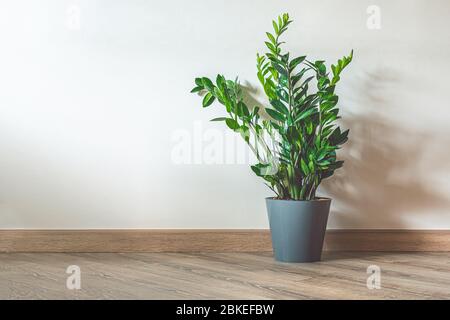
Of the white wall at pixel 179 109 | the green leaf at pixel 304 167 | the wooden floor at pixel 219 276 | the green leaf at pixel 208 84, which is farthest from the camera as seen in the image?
the white wall at pixel 179 109

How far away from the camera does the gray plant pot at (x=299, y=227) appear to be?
1741 mm

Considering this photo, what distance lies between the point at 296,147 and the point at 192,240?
506 millimetres

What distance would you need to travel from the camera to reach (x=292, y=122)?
176 centimetres

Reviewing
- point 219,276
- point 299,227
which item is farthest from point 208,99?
point 219,276

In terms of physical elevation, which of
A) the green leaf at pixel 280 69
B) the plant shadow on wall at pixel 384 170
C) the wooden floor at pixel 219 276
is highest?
the green leaf at pixel 280 69

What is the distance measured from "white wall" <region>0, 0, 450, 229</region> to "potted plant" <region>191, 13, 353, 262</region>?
0.18m

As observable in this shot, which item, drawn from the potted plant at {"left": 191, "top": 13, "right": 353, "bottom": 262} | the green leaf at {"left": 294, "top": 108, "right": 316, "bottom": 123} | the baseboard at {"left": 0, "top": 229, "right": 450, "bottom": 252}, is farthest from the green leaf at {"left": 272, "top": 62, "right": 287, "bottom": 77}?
the baseboard at {"left": 0, "top": 229, "right": 450, "bottom": 252}

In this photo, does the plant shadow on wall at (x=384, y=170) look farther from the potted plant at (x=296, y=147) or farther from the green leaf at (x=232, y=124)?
the green leaf at (x=232, y=124)

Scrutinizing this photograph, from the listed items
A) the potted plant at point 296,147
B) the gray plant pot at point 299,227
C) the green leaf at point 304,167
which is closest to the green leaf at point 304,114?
the potted plant at point 296,147

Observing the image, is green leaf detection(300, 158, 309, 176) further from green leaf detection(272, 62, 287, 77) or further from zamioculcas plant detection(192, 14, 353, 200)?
green leaf detection(272, 62, 287, 77)

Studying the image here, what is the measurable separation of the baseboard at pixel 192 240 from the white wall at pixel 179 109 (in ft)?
0.12

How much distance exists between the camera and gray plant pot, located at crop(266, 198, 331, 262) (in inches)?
68.6

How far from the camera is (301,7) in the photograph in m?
1.99

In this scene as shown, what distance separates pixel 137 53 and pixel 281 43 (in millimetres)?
503
